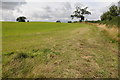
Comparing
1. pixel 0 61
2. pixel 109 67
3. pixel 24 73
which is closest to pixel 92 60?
pixel 109 67

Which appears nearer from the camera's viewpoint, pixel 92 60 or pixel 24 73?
pixel 24 73

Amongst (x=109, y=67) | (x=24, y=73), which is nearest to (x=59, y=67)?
(x=24, y=73)

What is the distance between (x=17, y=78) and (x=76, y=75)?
6.87 ft

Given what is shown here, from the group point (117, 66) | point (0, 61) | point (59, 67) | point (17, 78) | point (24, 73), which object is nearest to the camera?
point (17, 78)

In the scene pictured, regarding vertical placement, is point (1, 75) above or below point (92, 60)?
below

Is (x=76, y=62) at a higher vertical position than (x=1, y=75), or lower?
higher

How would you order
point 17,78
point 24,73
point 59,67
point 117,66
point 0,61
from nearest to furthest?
1. point 17,78
2. point 24,73
3. point 59,67
4. point 117,66
5. point 0,61

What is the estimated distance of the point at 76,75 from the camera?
356 cm

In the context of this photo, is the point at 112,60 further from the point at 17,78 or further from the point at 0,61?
the point at 0,61

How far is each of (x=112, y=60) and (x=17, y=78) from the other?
4.38 metres

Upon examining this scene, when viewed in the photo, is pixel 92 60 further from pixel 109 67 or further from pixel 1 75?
pixel 1 75

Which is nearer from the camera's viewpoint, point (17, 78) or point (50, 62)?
point (17, 78)

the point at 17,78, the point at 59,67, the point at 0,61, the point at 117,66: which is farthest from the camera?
the point at 0,61

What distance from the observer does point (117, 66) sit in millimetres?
4359
